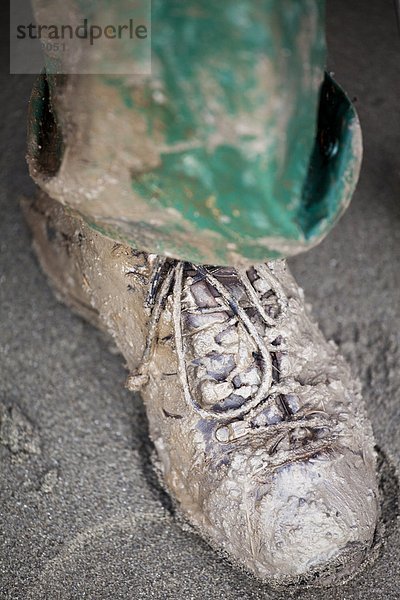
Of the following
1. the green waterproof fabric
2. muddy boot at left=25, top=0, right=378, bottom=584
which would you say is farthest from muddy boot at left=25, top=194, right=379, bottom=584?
the green waterproof fabric

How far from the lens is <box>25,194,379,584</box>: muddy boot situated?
713mm

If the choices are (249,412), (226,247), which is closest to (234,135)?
(226,247)

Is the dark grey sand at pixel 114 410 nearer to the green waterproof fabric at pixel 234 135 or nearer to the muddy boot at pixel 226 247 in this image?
the muddy boot at pixel 226 247

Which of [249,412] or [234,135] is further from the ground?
[234,135]

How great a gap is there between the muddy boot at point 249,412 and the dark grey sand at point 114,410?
0.04 m

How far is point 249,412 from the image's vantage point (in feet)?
2.44

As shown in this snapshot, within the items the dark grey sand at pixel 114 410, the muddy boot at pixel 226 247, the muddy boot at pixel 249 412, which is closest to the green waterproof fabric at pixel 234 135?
the muddy boot at pixel 226 247

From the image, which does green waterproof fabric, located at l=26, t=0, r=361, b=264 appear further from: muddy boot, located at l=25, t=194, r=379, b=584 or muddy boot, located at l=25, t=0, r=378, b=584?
muddy boot, located at l=25, t=194, r=379, b=584

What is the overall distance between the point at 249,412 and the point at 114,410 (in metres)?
0.24

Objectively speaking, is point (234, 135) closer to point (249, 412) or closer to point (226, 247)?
point (226, 247)

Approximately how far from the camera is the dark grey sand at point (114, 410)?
0.78 meters

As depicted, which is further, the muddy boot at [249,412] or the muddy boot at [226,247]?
→ the muddy boot at [249,412]

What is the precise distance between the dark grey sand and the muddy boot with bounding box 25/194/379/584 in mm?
→ 41

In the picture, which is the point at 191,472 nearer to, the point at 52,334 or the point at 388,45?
the point at 52,334
